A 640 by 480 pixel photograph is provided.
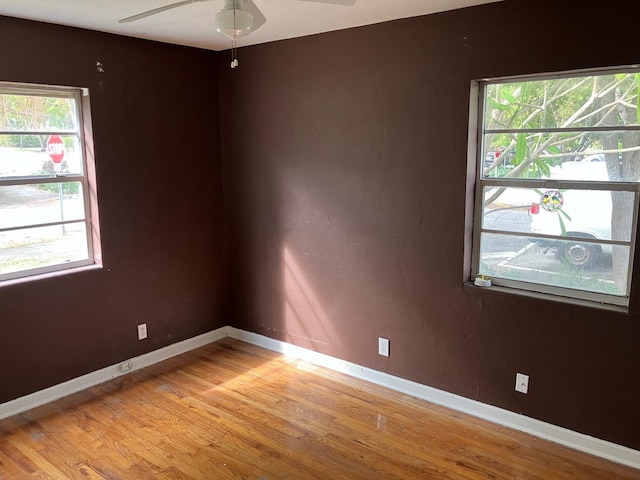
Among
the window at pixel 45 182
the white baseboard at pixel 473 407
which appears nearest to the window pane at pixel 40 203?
the window at pixel 45 182

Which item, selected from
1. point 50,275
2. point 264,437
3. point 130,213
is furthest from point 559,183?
point 50,275

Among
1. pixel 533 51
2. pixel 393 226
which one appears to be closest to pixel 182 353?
pixel 393 226

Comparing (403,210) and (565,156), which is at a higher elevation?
(565,156)

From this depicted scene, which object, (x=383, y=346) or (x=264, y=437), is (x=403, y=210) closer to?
(x=383, y=346)

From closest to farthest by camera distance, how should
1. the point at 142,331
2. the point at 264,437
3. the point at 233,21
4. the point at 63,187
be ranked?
the point at 233,21
the point at 264,437
the point at 63,187
the point at 142,331

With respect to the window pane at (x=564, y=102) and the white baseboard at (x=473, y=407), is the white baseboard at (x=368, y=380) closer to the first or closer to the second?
the white baseboard at (x=473, y=407)

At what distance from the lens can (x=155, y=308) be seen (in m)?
3.92

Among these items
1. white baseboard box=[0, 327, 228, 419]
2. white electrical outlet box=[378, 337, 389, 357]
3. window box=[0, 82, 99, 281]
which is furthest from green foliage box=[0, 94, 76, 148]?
white electrical outlet box=[378, 337, 389, 357]

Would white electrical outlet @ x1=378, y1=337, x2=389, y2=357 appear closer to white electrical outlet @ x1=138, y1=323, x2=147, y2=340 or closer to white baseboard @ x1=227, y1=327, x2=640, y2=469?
white baseboard @ x1=227, y1=327, x2=640, y2=469

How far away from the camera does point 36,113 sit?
10.6 ft

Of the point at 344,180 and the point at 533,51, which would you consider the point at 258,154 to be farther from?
the point at 533,51

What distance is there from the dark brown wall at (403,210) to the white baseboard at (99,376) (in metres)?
0.46

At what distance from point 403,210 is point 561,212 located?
915mm

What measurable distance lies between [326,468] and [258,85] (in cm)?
268
